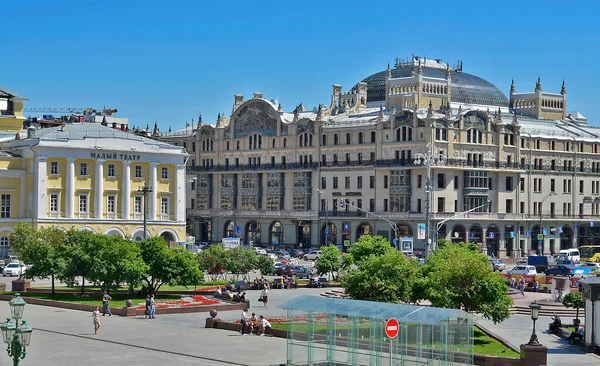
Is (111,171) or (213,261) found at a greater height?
(111,171)

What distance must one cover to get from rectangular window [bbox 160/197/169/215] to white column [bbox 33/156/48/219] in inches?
406

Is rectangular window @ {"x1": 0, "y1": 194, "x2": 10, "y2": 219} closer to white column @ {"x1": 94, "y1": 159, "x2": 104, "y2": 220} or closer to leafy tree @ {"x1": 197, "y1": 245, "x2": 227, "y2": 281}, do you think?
white column @ {"x1": 94, "y1": 159, "x2": 104, "y2": 220}

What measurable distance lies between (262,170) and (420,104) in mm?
17599

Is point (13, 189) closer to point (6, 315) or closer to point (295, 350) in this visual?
point (6, 315)

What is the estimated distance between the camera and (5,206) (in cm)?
8475

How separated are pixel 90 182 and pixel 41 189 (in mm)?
4367

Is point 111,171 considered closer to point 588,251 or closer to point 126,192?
point 126,192

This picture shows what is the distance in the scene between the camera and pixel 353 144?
355ft

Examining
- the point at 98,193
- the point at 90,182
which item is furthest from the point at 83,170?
the point at 98,193

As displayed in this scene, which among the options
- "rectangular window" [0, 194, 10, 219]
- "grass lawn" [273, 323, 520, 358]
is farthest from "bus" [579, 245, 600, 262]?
"grass lawn" [273, 323, 520, 358]

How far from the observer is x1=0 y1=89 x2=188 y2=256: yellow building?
85.1m

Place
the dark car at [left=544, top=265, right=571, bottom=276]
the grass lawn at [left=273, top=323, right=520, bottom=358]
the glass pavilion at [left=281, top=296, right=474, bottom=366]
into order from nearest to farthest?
the glass pavilion at [left=281, top=296, right=474, bottom=366]
the grass lawn at [left=273, top=323, right=520, bottom=358]
the dark car at [left=544, top=265, right=571, bottom=276]

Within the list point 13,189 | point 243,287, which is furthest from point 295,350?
point 13,189

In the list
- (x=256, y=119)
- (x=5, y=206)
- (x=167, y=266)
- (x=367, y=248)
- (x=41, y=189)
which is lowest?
(x=167, y=266)
